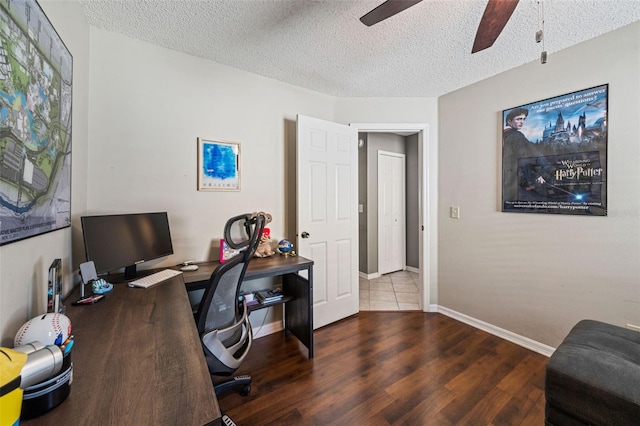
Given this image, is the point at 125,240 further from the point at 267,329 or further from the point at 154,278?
the point at 267,329

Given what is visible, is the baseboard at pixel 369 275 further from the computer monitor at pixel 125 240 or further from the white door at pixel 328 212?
the computer monitor at pixel 125 240

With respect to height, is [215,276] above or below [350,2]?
below

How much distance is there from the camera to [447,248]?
2.83 meters

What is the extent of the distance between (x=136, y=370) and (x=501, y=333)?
9.22 ft

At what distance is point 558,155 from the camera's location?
203 centimetres

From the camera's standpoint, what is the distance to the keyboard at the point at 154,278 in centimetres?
149

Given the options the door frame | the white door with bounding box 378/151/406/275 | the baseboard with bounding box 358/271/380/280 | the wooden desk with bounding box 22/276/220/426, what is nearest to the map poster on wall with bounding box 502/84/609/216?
the door frame

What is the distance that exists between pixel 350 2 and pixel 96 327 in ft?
6.68

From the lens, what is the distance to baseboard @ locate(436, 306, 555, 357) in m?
2.11

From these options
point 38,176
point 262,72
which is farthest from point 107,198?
point 262,72

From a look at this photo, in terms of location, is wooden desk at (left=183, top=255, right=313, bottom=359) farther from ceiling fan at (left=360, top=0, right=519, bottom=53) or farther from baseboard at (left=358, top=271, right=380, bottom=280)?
baseboard at (left=358, top=271, right=380, bottom=280)

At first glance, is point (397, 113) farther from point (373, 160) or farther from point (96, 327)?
point (96, 327)

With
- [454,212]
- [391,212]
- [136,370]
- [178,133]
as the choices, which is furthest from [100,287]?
[391,212]

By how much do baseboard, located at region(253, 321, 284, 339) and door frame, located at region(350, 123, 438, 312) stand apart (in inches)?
63.8
